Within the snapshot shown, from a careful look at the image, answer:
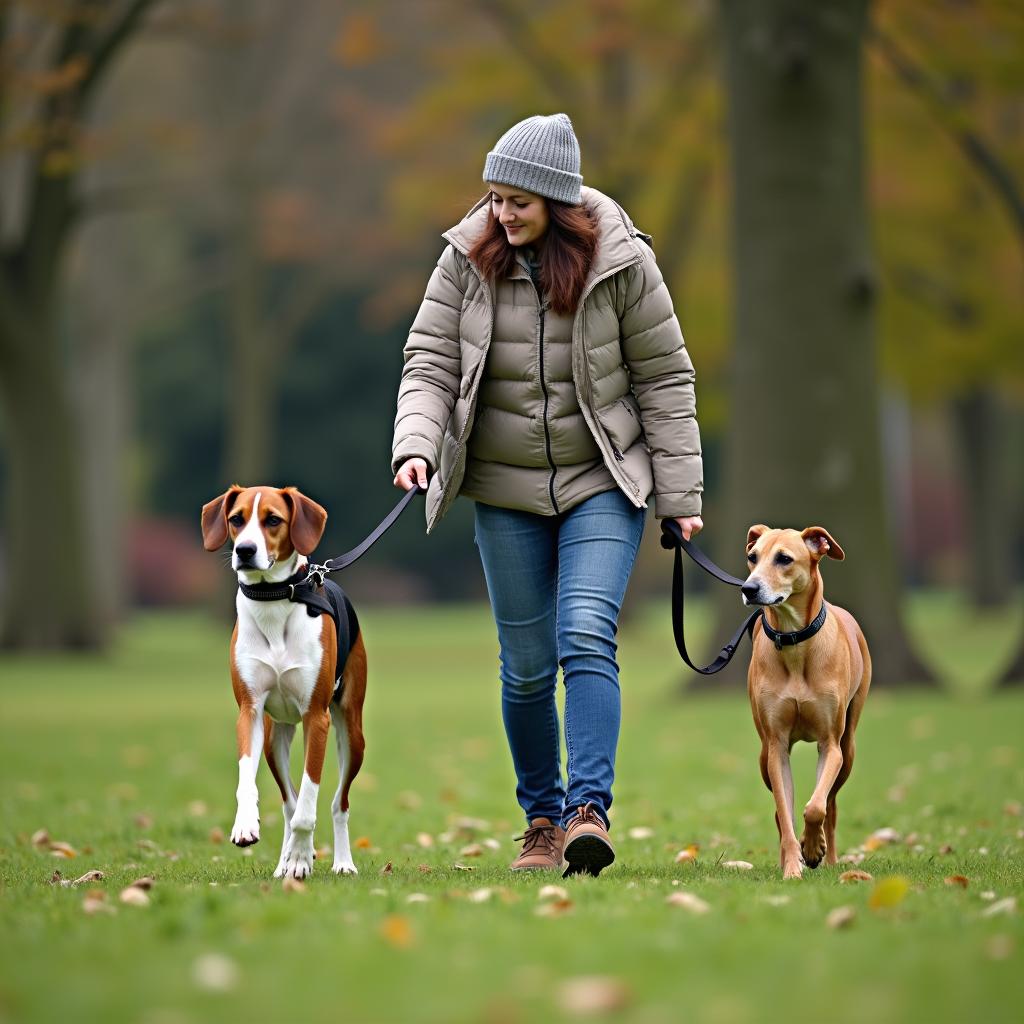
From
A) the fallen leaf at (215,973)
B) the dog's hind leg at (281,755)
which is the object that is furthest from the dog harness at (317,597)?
the fallen leaf at (215,973)

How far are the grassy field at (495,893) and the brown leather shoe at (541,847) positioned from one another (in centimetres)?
16

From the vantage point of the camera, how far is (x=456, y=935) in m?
4.52

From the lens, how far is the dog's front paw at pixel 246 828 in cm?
571

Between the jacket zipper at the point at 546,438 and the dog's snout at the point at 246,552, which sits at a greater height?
the jacket zipper at the point at 546,438

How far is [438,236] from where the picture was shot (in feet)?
105

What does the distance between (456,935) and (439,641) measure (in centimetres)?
2590

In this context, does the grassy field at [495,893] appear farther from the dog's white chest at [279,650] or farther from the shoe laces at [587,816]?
the dog's white chest at [279,650]

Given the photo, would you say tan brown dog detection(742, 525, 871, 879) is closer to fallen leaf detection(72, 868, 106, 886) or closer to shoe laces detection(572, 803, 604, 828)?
shoe laces detection(572, 803, 604, 828)

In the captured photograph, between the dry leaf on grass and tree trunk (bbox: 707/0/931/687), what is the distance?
8131 mm

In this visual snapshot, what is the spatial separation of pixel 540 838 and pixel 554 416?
154 cm

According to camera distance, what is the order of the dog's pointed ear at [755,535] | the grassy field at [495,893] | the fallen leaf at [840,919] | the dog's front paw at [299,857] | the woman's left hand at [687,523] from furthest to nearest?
the dog's pointed ear at [755,535] < the woman's left hand at [687,523] < the dog's front paw at [299,857] < the fallen leaf at [840,919] < the grassy field at [495,893]

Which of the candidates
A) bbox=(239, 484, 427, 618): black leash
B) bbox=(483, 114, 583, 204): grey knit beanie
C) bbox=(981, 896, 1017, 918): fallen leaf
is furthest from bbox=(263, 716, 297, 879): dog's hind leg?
bbox=(981, 896, 1017, 918): fallen leaf

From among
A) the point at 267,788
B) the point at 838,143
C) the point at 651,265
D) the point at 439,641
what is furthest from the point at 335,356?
the point at 651,265

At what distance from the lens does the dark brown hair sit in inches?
243
